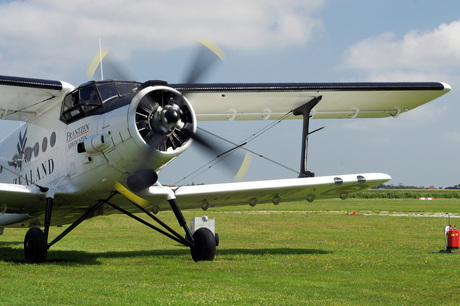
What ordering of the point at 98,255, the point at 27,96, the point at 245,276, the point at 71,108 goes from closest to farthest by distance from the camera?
1. the point at 245,276
2. the point at 71,108
3. the point at 27,96
4. the point at 98,255

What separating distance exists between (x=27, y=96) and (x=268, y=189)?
6247 millimetres

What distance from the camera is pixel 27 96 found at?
13.5 meters

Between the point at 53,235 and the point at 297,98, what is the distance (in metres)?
13.4

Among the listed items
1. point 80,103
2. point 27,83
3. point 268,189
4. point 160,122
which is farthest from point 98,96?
point 268,189

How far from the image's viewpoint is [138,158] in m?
10.9

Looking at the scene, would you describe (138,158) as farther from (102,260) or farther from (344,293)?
(344,293)

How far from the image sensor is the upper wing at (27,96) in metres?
12.8

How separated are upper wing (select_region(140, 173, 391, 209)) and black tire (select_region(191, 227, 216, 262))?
156cm

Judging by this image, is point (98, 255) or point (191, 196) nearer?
point (191, 196)

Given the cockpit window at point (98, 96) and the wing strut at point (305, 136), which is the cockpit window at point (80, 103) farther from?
the wing strut at point (305, 136)

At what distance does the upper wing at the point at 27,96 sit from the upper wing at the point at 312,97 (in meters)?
3.26

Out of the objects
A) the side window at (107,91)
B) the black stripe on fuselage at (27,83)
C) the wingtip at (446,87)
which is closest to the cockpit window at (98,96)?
the side window at (107,91)

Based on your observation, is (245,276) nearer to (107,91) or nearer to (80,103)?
(107,91)

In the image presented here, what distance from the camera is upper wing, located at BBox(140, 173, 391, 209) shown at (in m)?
14.6
